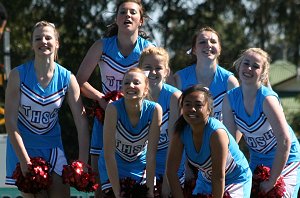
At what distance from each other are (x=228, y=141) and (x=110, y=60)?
1.54 meters

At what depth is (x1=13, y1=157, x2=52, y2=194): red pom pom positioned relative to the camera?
682 centimetres

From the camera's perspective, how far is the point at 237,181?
6586 mm

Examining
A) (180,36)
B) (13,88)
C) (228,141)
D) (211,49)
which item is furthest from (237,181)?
(180,36)

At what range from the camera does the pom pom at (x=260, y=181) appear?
698cm

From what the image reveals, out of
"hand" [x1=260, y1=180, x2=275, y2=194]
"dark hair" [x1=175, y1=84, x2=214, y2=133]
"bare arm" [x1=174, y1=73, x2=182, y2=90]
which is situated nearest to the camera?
"dark hair" [x1=175, y1=84, x2=214, y2=133]

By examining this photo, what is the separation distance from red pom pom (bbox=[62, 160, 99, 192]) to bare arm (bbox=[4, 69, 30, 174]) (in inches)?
12.6

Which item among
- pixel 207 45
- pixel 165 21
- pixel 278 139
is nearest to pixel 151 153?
pixel 278 139

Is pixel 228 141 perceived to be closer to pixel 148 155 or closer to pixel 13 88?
pixel 148 155

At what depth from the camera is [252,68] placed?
7078 mm

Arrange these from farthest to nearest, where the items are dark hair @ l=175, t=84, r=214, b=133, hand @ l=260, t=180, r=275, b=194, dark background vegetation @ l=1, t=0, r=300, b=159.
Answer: dark background vegetation @ l=1, t=0, r=300, b=159, hand @ l=260, t=180, r=275, b=194, dark hair @ l=175, t=84, r=214, b=133

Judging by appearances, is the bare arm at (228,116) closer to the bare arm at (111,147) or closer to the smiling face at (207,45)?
the smiling face at (207,45)

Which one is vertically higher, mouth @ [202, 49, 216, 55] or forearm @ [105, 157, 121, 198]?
mouth @ [202, 49, 216, 55]

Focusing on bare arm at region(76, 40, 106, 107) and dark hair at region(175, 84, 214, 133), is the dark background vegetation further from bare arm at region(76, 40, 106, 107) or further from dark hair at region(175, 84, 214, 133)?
dark hair at region(175, 84, 214, 133)

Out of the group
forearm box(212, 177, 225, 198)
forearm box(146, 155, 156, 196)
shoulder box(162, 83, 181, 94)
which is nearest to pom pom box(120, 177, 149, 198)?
forearm box(146, 155, 156, 196)
